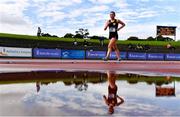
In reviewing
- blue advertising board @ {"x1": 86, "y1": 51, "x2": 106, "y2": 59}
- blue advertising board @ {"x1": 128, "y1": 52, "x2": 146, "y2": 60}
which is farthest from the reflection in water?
blue advertising board @ {"x1": 128, "y1": 52, "x2": 146, "y2": 60}

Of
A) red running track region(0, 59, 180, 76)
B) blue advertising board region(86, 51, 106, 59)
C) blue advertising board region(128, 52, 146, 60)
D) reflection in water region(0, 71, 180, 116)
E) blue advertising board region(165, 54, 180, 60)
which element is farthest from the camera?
blue advertising board region(165, 54, 180, 60)

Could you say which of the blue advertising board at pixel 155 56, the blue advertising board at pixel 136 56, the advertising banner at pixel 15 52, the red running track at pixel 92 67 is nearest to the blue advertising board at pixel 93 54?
the blue advertising board at pixel 136 56

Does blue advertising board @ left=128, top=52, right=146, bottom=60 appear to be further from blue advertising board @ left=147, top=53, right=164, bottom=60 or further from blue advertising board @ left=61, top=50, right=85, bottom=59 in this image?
blue advertising board @ left=61, top=50, right=85, bottom=59

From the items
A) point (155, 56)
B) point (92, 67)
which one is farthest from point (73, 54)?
point (92, 67)

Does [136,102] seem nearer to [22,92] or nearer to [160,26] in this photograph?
[22,92]

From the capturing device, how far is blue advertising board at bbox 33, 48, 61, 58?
37719 millimetres

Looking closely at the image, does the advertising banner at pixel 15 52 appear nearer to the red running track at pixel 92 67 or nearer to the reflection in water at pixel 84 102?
the red running track at pixel 92 67

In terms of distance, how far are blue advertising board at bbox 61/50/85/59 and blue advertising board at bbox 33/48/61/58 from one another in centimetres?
66

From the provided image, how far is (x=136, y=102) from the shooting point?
13.3 feet

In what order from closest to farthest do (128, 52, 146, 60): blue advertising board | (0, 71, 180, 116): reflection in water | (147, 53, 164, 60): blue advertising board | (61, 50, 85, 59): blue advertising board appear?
(0, 71, 180, 116): reflection in water → (61, 50, 85, 59): blue advertising board → (128, 52, 146, 60): blue advertising board → (147, 53, 164, 60): blue advertising board

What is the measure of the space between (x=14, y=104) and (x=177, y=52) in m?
49.6

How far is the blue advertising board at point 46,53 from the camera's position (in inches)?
1485

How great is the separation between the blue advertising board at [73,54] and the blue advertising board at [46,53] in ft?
2.16

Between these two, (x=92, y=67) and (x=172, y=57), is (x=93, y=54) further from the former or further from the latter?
(x=92, y=67)
